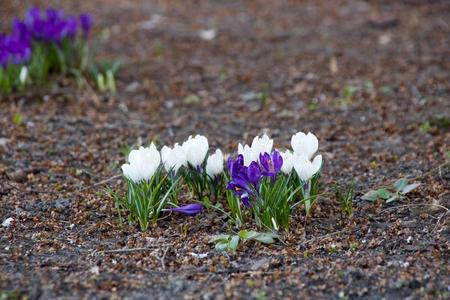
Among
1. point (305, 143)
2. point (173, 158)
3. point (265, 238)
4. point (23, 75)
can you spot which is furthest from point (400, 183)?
point (23, 75)

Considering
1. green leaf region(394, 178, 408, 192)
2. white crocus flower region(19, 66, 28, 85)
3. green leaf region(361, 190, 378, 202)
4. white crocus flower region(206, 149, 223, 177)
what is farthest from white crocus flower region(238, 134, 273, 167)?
white crocus flower region(19, 66, 28, 85)

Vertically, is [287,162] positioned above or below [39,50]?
below

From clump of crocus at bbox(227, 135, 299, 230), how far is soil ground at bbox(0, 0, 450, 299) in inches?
3.8

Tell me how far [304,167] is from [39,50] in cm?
247

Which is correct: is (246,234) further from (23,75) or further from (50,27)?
(50,27)

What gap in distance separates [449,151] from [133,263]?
1.73 meters

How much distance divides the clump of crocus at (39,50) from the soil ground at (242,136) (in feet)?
0.40

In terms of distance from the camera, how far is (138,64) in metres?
5.29

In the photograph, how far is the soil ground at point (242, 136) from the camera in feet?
7.95

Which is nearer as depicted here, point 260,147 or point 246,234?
point 246,234

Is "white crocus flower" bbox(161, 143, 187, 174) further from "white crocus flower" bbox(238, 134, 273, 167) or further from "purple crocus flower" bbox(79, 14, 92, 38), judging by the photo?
"purple crocus flower" bbox(79, 14, 92, 38)

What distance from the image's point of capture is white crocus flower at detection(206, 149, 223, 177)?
2828 millimetres

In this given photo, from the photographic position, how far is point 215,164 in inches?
112

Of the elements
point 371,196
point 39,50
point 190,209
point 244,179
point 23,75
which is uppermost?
point 39,50
